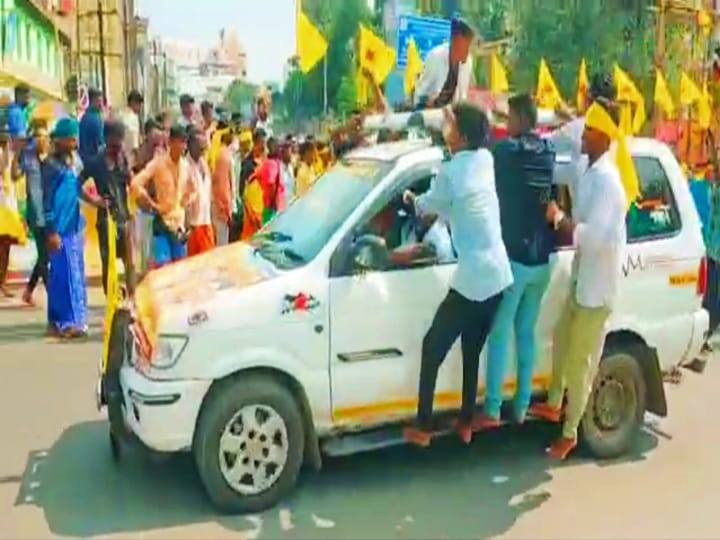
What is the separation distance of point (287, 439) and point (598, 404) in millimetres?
2023

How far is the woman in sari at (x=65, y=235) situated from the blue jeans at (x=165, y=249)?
835mm

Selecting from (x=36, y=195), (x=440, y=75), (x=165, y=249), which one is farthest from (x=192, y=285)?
(x=36, y=195)

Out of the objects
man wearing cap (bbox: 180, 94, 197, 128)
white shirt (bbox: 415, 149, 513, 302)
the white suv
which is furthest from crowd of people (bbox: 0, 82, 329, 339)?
white shirt (bbox: 415, 149, 513, 302)

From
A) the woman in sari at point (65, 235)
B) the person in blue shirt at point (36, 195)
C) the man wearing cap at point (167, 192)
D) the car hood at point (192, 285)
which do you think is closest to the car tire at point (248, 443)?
the car hood at point (192, 285)

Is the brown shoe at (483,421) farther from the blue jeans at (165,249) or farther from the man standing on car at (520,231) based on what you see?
the blue jeans at (165,249)

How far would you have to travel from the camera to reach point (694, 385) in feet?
26.9

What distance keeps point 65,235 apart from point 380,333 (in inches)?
202

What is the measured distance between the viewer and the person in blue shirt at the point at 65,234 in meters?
9.62

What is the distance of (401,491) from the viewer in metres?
5.85

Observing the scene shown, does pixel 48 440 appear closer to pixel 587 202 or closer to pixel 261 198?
pixel 587 202

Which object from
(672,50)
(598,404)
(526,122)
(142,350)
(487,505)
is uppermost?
(672,50)

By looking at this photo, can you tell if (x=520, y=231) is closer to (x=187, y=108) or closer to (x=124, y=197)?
(x=124, y=197)

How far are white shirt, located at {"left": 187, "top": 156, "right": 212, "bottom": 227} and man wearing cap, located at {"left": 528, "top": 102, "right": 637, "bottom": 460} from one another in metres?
4.75

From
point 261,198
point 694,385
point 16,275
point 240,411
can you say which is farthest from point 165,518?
point 16,275
